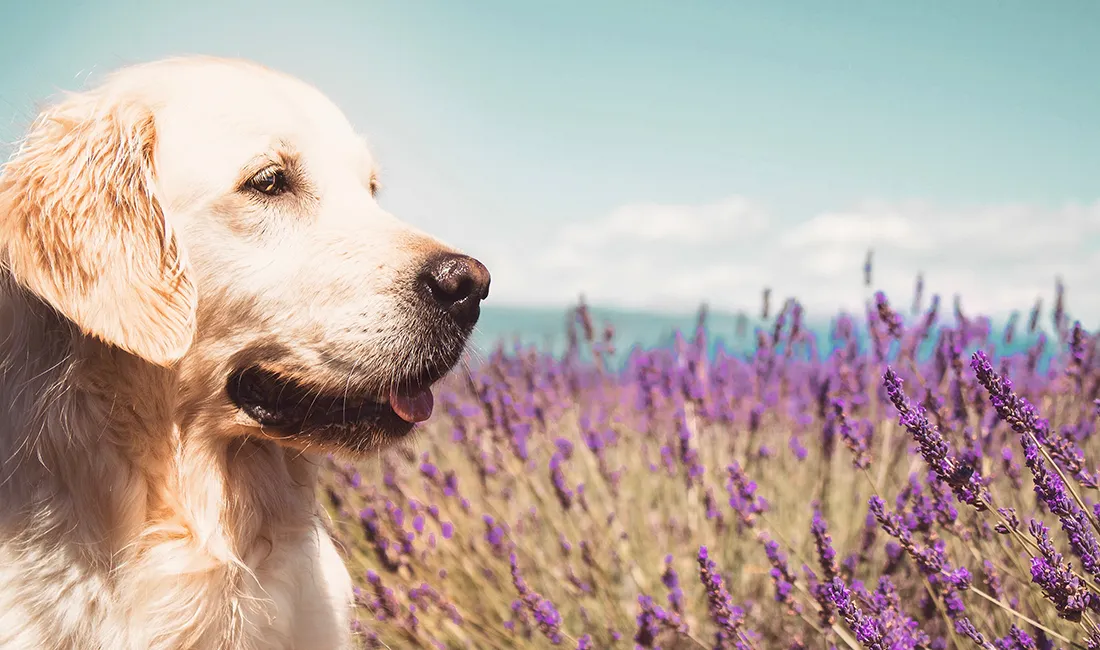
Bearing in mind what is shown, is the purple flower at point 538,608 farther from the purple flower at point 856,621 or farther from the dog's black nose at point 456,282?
the purple flower at point 856,621

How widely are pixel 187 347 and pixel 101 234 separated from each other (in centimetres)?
30

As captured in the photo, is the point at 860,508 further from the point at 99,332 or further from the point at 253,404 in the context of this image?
the point at 99,332

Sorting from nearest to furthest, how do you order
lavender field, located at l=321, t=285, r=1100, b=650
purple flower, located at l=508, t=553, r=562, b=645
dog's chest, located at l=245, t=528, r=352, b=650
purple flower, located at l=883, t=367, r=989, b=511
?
purple flower, located at l=883, t=367, r=989, b=511, lavender field, located at l=321, t=285, r=1100, b=650, dog's chest, located at l=245, t=528, r=352, b=650, purple flower, located at l=508, t=553, r=562, b=645

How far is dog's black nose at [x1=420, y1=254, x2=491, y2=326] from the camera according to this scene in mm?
1617

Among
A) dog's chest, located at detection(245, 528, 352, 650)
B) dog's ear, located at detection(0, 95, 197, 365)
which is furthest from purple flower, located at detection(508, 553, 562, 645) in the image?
dog's ear, located at detection(0, 95, 197, 365)

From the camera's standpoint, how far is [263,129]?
5.52ft

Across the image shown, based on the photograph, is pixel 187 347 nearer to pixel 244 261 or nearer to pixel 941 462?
pixel 244 261

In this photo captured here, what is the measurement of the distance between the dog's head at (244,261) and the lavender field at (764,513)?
0.46 meters

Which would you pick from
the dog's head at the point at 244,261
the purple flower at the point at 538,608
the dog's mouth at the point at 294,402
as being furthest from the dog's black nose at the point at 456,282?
the purple flower at the point at 538,608

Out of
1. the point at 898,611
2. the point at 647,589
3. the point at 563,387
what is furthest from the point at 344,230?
the point at 563,387

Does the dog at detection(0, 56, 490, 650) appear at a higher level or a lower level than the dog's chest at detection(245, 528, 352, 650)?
higher

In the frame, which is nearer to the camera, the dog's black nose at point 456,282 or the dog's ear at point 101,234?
the dog's ear at point 101,234

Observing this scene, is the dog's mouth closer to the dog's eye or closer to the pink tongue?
the pink tongue

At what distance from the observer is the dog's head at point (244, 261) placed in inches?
61.1
